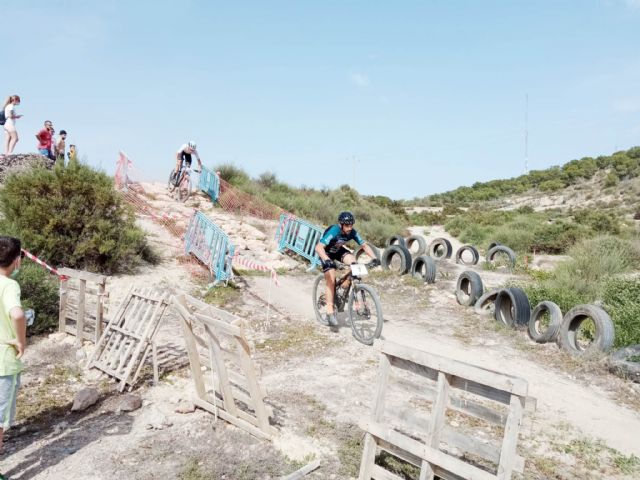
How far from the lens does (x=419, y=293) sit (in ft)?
35.3

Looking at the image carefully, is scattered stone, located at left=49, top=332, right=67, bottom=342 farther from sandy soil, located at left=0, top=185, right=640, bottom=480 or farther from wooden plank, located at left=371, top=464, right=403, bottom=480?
wooden plank, located at left=371, top=464, right=403, bottom=480

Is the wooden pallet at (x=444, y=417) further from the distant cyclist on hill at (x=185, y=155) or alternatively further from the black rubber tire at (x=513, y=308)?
the distant cyclist on hill at (x=185, y=155)

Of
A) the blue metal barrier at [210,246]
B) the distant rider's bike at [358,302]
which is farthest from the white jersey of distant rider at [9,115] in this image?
the distant rider's bike at [358,302]

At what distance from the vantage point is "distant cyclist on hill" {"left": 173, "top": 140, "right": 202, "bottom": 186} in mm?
16247

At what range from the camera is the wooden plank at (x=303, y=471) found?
3.62m

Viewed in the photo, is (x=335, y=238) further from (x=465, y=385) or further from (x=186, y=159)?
(x=186, y=159)

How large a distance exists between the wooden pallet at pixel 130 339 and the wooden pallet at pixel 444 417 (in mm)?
2918

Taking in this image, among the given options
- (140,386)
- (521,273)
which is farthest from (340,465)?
(521,273)

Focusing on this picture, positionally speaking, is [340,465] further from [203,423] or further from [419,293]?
[419,293]

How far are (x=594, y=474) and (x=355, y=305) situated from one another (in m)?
3.77

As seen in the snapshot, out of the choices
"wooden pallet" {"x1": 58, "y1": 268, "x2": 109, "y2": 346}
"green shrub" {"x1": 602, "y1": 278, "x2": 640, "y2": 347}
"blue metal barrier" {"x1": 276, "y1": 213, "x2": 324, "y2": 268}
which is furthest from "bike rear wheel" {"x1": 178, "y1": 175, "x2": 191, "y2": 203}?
"green shrub" {"x1": 602, "y1": 278, "x2": 640, "y2": 347}

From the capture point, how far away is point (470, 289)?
970 centimetres

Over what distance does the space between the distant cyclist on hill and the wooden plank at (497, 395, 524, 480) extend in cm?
1497

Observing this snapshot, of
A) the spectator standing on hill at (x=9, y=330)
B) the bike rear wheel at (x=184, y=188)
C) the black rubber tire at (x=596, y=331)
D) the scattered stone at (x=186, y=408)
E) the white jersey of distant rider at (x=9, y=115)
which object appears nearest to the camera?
the spectator standing on hill at (x=9, y=330)
